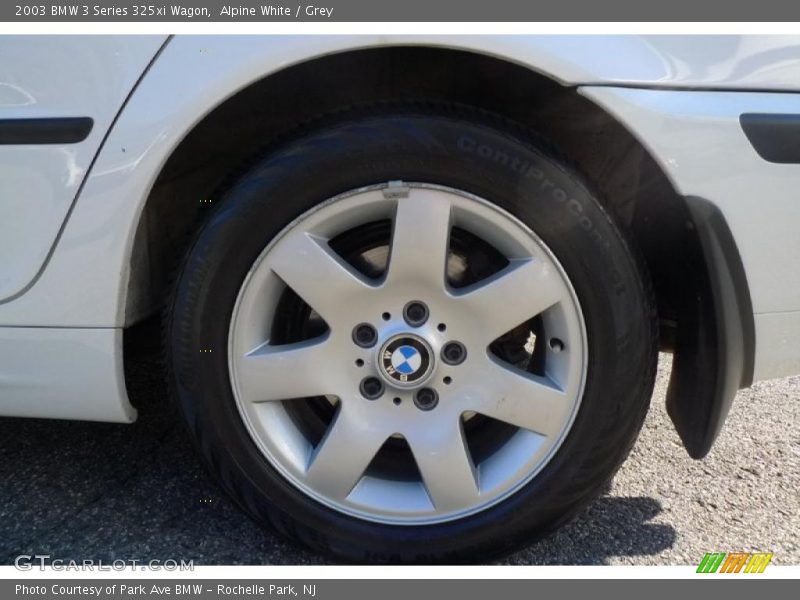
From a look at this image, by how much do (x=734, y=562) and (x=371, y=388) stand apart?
3.13 ft

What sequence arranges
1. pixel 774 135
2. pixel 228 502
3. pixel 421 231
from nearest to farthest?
pixel 774 135 → pixel 421 231 → pixel 228 502

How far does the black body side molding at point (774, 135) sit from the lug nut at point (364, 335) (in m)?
0.86

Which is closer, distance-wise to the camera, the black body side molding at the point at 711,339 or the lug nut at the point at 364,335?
the black body side molding at the point at 711,339

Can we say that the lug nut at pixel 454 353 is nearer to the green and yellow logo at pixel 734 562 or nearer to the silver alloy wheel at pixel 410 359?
the silver alloy wheel at pixel 410 359

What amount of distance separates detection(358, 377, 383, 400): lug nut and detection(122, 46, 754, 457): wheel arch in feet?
1.67

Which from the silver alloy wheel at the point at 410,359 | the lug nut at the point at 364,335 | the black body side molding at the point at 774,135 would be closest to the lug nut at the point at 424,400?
the silver alloy wheel at the point at 410,359

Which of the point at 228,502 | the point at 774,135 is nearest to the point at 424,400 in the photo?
the point at 228,502

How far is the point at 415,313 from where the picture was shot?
5.60 feet

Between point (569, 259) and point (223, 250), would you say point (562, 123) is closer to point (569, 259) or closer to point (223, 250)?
point (569, 259)

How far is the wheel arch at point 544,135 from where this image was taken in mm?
1700

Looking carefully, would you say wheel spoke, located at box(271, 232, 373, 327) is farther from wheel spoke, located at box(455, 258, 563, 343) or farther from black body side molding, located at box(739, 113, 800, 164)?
black body side molding, located at box(739, 113, 800, 164)

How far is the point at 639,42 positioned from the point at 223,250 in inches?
37.3

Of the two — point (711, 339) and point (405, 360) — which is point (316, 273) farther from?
point (711, 339)

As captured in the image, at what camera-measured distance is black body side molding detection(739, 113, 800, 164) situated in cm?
155
